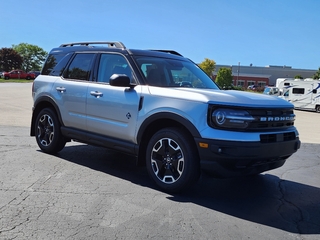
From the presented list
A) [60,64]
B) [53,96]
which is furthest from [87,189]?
[60,64]

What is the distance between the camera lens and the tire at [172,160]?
4367 mm

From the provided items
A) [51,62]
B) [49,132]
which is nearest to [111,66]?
[51,62]

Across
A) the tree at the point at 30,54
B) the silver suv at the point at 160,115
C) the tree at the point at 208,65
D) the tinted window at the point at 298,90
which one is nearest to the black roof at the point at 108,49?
the silver suv at the point at 160,115

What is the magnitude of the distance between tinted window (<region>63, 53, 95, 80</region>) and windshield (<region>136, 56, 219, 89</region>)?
1031 millimetres

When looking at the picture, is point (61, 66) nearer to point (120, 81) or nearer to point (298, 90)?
point (120, 81)

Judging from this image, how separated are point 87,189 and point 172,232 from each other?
5.29ft

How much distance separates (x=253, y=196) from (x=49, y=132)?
3796 millimetres

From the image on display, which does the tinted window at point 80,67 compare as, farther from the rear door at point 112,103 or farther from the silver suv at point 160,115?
the rear door at point 112,103

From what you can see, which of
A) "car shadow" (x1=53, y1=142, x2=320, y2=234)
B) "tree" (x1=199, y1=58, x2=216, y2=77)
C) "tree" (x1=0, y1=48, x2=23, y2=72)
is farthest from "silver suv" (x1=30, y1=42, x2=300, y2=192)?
"tree" (x1=0, y1=48, x2=23, y2=72)

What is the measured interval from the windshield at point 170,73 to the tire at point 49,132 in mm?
2061

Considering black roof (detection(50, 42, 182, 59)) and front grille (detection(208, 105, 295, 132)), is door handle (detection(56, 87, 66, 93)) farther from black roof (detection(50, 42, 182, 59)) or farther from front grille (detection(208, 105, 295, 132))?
front grille (detection(208, 105, 295, 132))

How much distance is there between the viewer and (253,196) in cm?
478

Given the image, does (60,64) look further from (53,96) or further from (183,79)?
(183,79)

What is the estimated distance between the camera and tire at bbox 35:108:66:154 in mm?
6352
